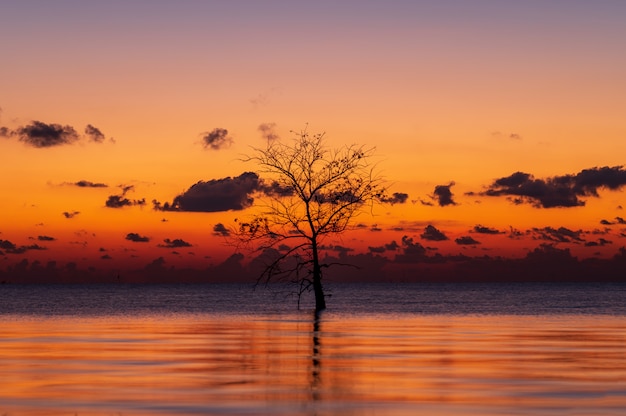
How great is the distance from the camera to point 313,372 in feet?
74.1

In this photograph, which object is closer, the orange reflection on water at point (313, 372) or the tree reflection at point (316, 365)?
the orange reflection on water at point (313, 372)

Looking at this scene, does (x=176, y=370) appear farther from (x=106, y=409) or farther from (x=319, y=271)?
(x=319, y=271)

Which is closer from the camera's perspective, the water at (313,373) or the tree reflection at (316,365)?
the water at (313,373)

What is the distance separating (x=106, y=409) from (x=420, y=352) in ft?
45.5

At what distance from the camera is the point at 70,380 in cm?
2098

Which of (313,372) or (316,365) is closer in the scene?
(313,372)

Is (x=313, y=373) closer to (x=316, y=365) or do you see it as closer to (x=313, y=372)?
(x=313, y=372)

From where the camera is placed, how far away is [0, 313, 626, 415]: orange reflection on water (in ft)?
56.1

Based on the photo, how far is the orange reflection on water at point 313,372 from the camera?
17.1m

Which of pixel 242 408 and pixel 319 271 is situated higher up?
pixel 319 271

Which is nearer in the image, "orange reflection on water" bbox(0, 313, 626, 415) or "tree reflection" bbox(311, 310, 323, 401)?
"orange reflection on water" bbox(0, 313, 626, 415)

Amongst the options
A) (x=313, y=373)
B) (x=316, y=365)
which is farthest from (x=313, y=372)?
(x=316, y=365)

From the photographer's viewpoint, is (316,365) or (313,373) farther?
(316,365)

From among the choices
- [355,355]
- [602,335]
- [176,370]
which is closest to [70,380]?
[176,370]
